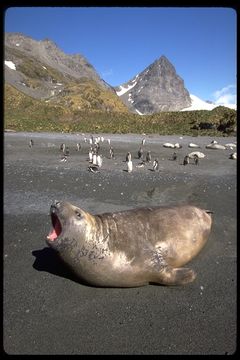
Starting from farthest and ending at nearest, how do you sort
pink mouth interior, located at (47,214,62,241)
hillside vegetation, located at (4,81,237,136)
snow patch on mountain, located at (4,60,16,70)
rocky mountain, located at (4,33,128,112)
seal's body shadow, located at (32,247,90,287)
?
snow patch on mountain, located at (4,60,16,70)
rocky mountain, located at (4,33,128,112)
hillside vegetation, located at (4,81,237,136)
seal's body shadow, located at (32,247,90,287)
pink mouth interior, located at (47,214,62,241)

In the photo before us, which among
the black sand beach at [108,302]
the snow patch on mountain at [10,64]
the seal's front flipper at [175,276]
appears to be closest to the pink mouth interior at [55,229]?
the black sand beach at [108,302]

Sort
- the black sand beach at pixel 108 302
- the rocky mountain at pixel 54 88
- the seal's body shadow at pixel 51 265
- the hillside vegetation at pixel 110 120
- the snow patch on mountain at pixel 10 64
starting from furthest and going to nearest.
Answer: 1. the snow patch on mountain at pixel 10 64
2. the rocky mountain at pixel 54 88
3. the hillside vegetation at pixel 110 120
4. the seal's body shadow at pixel 51 265
5. the black sand beach at pixel 108 302

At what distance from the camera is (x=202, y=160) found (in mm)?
19375

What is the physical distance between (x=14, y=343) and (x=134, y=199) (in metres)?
6.75

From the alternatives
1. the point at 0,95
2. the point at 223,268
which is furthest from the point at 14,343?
the point at 223,268

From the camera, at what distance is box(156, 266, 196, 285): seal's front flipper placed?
6.26m

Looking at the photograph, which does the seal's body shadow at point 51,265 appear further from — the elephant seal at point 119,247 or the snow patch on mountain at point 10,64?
the snow patch on mountain at point 10,64

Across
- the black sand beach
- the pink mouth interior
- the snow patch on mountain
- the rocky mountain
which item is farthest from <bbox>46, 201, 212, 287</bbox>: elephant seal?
the snow patch on mountain

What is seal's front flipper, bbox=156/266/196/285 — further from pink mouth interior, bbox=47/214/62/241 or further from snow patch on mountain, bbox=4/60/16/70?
snow patch on mountain, bbox=4/60/16/70

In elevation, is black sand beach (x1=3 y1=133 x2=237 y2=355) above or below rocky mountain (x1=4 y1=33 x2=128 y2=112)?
below

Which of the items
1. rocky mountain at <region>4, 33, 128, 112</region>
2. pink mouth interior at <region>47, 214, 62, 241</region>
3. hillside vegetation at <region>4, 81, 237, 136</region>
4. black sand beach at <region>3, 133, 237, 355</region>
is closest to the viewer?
black sand beach at <region>3, 133, 237, 355</region>

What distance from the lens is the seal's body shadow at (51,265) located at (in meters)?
6.41

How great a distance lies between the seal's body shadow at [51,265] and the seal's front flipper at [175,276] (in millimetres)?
1174

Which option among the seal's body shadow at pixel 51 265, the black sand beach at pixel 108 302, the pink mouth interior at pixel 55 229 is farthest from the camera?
the seal's body shadow at pixel 51 265
